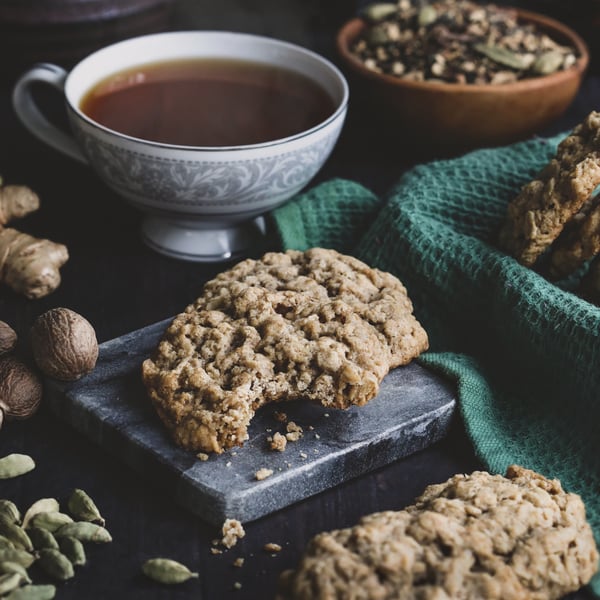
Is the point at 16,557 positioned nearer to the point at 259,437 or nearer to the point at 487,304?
the point at 259,437

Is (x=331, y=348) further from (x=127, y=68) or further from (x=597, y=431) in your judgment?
(x=127, y=68)

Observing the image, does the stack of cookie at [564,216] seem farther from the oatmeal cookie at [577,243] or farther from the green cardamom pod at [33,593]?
the green cardamom pod at [33,593]

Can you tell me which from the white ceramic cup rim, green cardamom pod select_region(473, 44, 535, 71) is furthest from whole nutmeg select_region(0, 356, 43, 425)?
green cardamom pod select_region(473, 44, 535, 71)

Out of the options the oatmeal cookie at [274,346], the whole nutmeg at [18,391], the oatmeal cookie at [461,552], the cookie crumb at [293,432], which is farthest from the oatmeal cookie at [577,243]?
the whole nutmeg at [18,391]

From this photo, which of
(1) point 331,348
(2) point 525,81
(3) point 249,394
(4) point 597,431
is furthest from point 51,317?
(2) point 525,81

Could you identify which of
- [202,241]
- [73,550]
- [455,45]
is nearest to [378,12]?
[455,45]

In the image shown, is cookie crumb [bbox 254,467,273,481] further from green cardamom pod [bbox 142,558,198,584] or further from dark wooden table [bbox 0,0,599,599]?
green cardamom pod [bbox 142,558,198,584]
